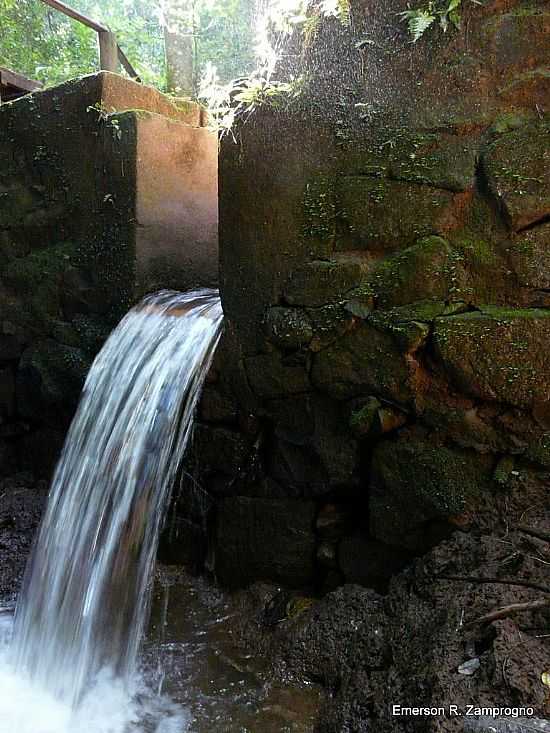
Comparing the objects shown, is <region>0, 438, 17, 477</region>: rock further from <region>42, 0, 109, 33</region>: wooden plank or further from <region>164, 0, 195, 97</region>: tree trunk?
<region>164, 0, 195, 97</region>: tree trunk

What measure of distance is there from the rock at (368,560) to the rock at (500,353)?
103 centimetres

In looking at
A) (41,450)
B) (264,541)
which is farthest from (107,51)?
(264,541)

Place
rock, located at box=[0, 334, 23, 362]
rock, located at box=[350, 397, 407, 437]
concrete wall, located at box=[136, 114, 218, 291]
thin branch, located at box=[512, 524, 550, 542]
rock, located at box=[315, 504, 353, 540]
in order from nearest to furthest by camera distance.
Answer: thin branch, located at box=[512, 524, 550, 542] < rock, located at box=[350, 397, 407, 437] < rock, located at box=[315, 504, 353, 540] < concrete wall, located at box=[136, 114, 218, 291] < rock, located at box=[0, 334, 23, 362]

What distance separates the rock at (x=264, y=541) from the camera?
3.58 metres

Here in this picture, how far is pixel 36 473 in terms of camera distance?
5.59 metres

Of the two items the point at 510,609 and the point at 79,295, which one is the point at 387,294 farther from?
the point at 79,295

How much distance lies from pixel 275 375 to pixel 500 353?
1.30m

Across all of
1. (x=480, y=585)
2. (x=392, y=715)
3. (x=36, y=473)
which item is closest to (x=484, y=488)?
(x=480, y=585)

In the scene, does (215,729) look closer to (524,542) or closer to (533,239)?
(524,542)

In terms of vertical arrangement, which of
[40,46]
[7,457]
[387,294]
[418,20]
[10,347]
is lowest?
[7,457]

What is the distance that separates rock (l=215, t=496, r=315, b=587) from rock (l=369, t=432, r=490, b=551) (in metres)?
0.51

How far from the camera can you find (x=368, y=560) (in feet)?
11.0

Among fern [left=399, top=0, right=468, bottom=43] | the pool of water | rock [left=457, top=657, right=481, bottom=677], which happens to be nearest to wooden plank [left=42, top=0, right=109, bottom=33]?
fern [left=399, top=0, right=468, bottom=43]

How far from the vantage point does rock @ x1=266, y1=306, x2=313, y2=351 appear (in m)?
3.34
